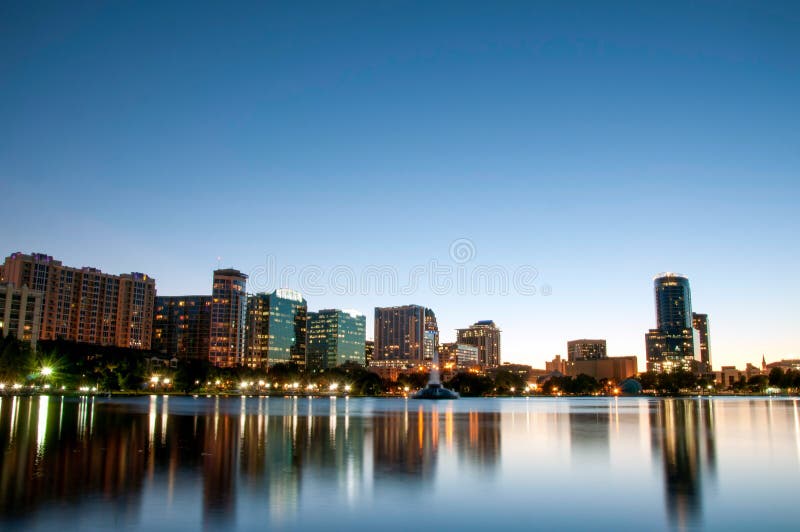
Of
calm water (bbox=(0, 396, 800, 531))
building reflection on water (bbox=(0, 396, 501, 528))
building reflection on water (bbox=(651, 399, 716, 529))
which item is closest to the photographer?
calm water (bbox=(0, 396, 800, 531))

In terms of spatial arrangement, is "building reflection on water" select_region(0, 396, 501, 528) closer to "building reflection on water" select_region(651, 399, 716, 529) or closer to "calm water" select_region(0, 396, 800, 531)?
"calm water" select_region(0, 396, 800, 531)

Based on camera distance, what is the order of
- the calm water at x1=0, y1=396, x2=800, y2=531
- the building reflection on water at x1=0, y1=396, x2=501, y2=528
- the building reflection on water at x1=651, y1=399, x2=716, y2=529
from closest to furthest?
the calm water at x1=0, y1=396, x2=800, y2=531, the building reflection on water at x1=651, y1=399, x2=716, y2=529, the building reflection on water at x1=0, y1=396, x2=501, y2=528

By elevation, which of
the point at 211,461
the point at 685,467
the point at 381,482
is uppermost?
the point at 211,461

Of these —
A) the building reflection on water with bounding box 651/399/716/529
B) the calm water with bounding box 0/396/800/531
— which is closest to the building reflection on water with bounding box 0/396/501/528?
the calm water with bounding box 0/396/800/531

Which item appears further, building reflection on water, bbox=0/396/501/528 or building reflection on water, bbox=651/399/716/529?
building reflection on water, bbox=0/396/501/528

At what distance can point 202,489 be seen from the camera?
24219 mm

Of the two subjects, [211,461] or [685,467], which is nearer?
[211,461]

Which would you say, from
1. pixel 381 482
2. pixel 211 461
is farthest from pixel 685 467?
pixel 211 461

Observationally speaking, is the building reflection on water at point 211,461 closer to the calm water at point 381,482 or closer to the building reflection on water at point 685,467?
the calm water at point 381,482

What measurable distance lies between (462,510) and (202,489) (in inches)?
366

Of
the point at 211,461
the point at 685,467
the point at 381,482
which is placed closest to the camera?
the point at 381,482

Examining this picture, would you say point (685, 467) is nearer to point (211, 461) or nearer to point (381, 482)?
point (381, 482)

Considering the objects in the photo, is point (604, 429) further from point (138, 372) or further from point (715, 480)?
point (138, 372)

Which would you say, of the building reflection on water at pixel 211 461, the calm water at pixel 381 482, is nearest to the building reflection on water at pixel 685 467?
the calm water at pixel 381 482
